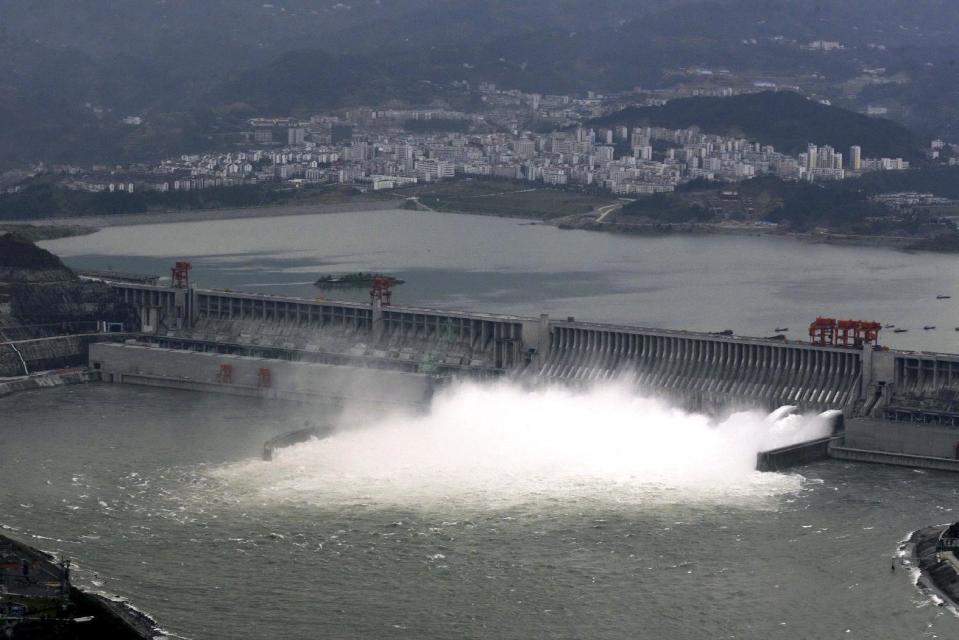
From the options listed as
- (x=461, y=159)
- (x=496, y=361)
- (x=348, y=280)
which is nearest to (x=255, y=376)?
(x=496, y=361)

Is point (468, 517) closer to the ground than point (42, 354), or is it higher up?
closer to the ground

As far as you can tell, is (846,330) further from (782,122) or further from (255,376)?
(782,122)

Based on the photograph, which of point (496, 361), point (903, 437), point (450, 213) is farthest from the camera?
point (450, 213)

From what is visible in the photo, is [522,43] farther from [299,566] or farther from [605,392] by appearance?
[299,566]

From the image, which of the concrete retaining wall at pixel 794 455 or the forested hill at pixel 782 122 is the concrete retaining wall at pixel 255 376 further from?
the forested hill at pixel 782 122

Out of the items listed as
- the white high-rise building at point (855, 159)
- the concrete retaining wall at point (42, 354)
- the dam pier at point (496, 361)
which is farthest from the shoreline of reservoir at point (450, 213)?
the concrete retaining wall at point (42, 354)

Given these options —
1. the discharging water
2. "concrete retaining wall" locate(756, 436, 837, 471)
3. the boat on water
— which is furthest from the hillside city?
"concrete retaining wall" locate(756, 436, 837, 471)
